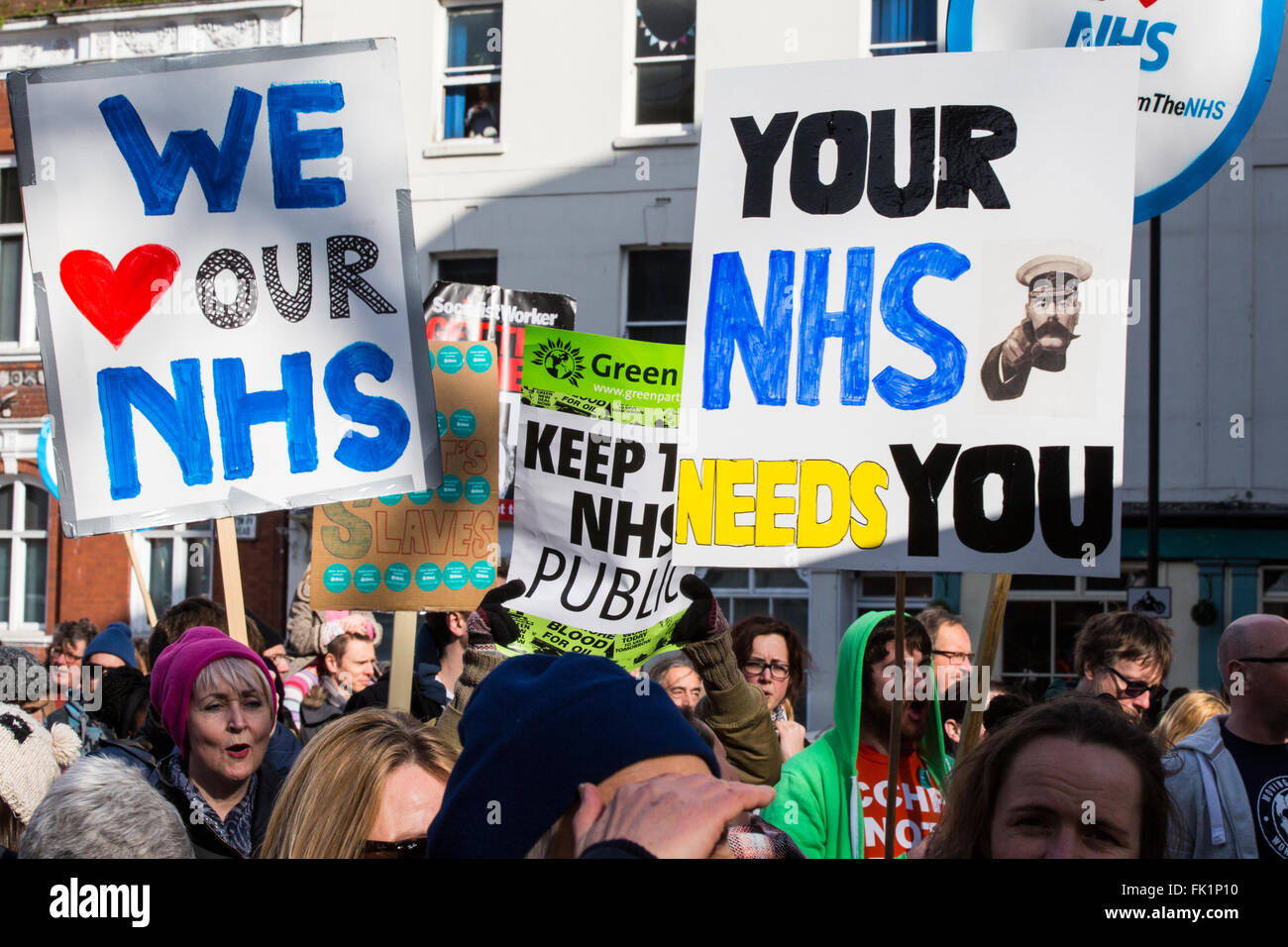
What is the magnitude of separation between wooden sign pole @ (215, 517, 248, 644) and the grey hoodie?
8.01ft

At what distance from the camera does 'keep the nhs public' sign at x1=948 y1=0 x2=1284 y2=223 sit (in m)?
4.14

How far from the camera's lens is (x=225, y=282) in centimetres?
384

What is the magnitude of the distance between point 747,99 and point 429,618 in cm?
303

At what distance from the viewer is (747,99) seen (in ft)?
11.7

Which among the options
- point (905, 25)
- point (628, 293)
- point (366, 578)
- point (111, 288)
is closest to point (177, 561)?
point (628, 293)

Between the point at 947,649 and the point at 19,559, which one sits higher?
the point at 947,649

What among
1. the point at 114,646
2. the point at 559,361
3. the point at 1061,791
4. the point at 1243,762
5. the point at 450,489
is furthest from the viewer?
the point at 114,646

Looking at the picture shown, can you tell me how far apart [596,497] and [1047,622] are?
32.8ft

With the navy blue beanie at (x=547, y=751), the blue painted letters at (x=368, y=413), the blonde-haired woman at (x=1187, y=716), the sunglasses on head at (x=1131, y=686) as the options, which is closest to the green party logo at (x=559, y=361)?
the blue painted letters at (x=368, y=413)

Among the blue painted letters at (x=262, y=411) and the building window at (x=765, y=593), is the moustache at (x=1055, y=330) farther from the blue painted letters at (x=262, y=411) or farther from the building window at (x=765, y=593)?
the building window at (x=765, y=593)

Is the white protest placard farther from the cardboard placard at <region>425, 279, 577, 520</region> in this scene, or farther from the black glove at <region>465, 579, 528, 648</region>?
the cardboard placard at <region>425, 279, 577, 520</region>

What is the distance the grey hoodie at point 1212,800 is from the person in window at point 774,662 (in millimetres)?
1577

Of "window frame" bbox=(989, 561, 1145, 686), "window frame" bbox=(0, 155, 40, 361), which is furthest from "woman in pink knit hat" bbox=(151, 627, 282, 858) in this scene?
"window frame" bbox=(0, 155, 40, 361)

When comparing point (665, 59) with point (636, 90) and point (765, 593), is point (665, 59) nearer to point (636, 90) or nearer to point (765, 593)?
point (636, 90)
